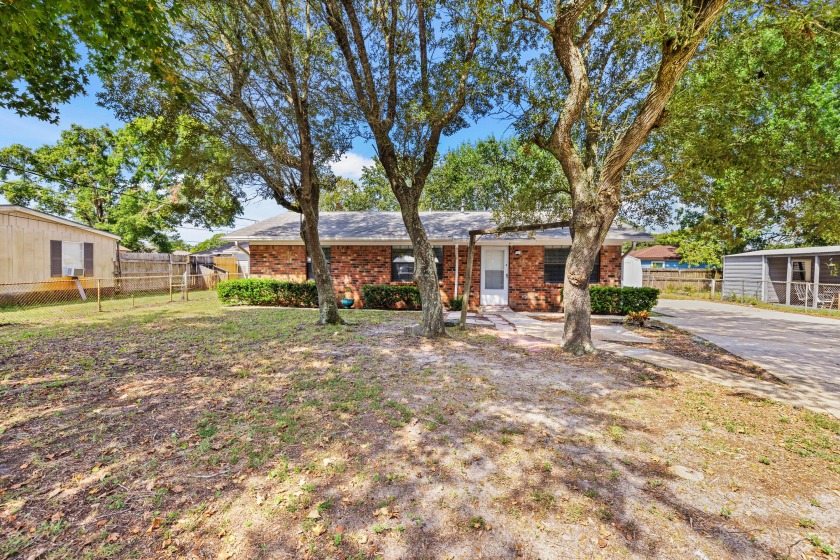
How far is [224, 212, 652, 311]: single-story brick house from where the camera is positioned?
38.4 ft

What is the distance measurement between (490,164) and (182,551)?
25139 mm

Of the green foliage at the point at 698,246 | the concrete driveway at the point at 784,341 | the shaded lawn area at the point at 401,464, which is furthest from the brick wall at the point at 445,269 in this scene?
the green foliage at the point at 698,246

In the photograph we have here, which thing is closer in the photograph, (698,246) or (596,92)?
(596,92)

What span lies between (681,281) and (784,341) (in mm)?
15224

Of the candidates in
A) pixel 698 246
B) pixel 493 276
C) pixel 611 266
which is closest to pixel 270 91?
pixel 493 276

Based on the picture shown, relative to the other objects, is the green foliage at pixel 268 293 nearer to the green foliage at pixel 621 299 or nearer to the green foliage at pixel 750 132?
the green foliage at pixel 621 299

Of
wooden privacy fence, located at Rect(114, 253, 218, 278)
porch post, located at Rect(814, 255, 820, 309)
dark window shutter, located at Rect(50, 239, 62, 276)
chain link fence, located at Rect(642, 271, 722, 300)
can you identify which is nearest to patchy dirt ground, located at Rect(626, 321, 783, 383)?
porch post, located at Rect(814, 255, 820, 309)

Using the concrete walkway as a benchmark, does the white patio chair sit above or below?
above

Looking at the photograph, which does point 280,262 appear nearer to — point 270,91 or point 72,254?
point 270,91

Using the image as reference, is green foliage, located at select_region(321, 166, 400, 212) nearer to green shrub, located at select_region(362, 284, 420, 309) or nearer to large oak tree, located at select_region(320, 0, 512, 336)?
green shrub, located at select_region(362, 284, 420, 309)

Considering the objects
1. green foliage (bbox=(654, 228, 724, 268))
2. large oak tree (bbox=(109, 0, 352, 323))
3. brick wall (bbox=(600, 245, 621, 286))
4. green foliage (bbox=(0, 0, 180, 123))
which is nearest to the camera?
green foliage (bbox=(0, 0, 180, 123))

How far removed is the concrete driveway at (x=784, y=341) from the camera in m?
4.96

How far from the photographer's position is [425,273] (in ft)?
24.4

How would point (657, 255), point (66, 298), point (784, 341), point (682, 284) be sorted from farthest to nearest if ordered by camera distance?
point (657, 255) → point (682, 284) → point (66, 298) → point (784, 341)
